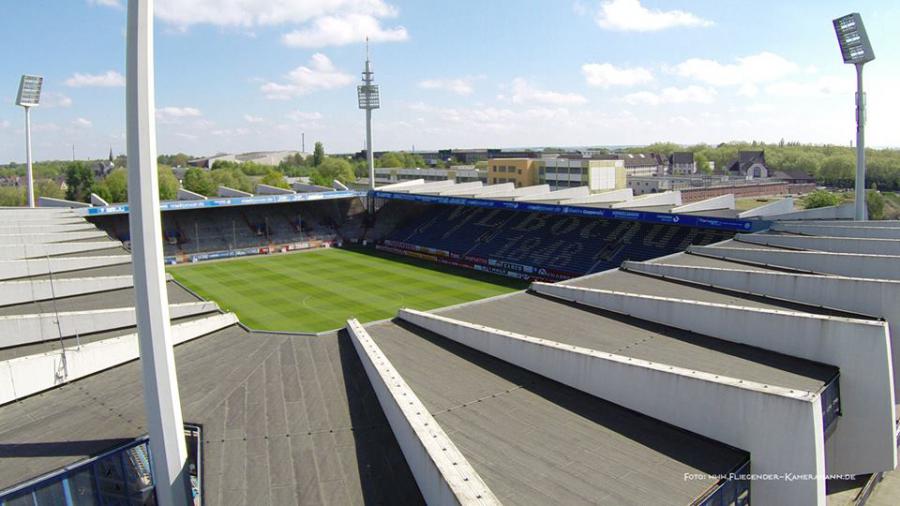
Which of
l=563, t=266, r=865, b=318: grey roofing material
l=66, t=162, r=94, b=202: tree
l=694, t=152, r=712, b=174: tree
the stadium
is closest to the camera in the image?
the stadium

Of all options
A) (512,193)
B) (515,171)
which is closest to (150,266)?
(512,193)

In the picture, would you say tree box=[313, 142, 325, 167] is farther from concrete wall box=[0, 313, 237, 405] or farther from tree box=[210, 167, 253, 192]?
concrete wall box=[0, 313, 237, 405]

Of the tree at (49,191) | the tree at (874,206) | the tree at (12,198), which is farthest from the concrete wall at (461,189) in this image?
the tree at (49,191)

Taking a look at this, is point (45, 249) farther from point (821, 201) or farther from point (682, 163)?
point (682, 163)

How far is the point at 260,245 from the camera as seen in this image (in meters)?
58.5

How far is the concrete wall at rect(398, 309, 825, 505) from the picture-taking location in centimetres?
1008

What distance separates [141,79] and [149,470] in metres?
7.67

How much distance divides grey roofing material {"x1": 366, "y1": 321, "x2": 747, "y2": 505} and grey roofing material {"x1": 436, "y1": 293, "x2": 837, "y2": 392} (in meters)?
2.59

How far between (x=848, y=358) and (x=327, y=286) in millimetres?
35106

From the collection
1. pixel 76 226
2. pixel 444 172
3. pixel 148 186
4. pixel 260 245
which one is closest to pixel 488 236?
pixel 260 245

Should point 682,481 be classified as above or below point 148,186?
below

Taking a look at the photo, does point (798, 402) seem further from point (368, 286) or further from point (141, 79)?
point (368, 286)

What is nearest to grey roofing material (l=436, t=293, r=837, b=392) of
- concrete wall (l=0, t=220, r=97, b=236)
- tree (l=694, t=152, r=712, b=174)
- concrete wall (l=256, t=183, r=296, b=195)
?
concrete wall (l=0, t=220, r=97, b=236)

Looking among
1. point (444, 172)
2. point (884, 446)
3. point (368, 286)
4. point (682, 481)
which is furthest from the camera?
point (444, 172)
